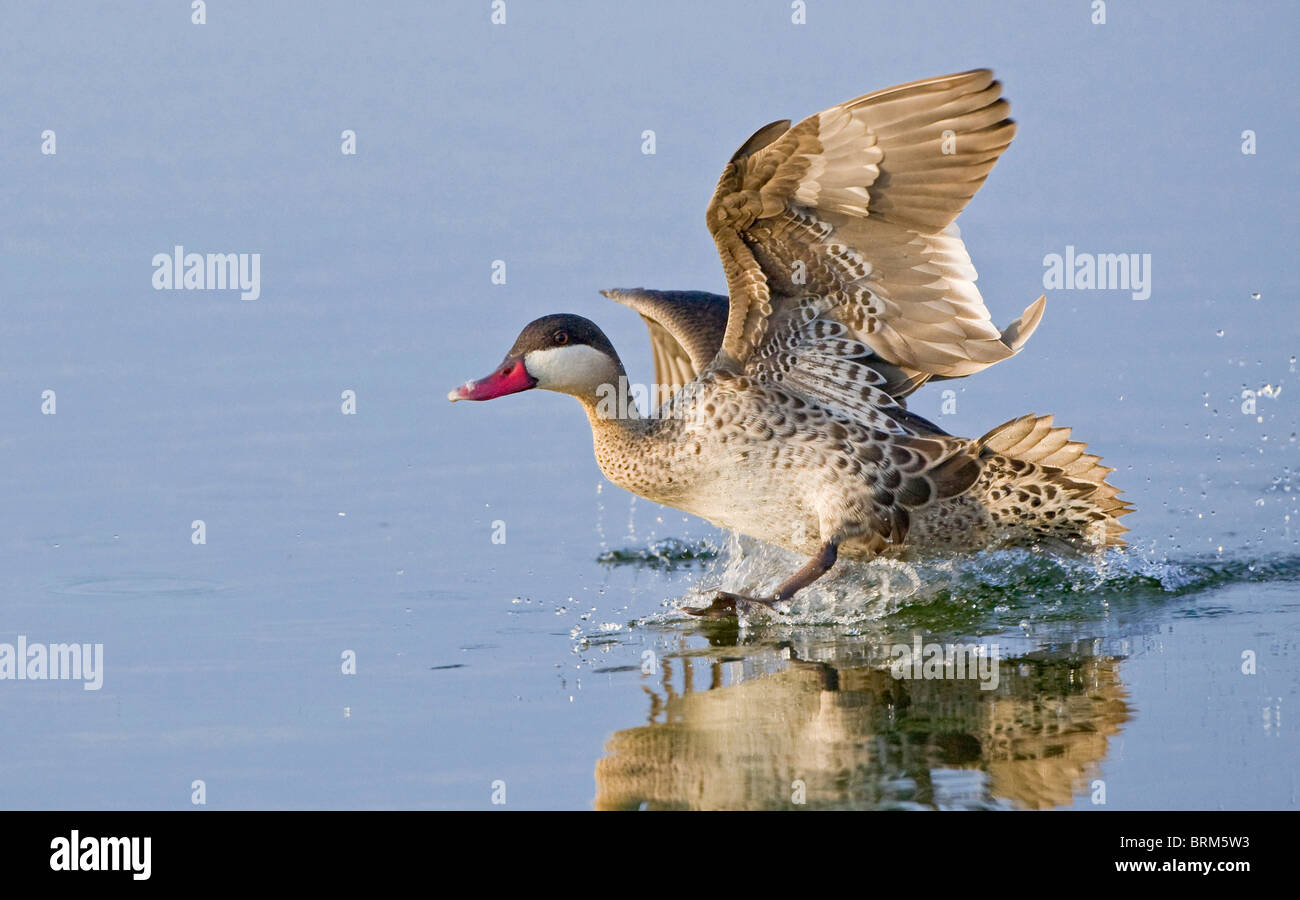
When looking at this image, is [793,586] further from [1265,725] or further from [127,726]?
[127,726]

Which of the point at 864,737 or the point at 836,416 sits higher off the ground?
the point at 836,416

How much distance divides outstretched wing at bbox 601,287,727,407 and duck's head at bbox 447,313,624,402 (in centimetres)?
84

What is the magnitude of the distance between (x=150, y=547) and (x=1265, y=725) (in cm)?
536

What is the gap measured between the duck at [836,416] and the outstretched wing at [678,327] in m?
0.91

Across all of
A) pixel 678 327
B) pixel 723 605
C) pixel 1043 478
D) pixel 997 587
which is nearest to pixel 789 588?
pixel 723 605

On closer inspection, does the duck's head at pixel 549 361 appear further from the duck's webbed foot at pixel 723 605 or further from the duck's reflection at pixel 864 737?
the duck's reflection at pixel 864 737

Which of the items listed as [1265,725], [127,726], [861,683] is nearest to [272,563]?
[127,726]

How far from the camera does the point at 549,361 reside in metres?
8.17

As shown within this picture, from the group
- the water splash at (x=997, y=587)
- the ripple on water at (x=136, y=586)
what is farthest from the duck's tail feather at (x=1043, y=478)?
the ripple on water at (x=136, y=586)

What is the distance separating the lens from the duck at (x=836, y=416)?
25.7ft

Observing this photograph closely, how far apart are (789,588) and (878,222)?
1.62 meters

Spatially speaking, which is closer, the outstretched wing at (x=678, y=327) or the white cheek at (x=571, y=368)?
the white cheek at (x=571, y=368)

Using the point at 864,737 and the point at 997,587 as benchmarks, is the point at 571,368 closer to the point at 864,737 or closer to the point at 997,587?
the point at 997,587

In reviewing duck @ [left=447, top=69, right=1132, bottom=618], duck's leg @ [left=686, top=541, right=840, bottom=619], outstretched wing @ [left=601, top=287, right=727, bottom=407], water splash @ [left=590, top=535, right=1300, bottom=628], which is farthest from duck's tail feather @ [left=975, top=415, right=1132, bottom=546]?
outstretched wing @ [left=601, top=287, right=727, bottom=407]
